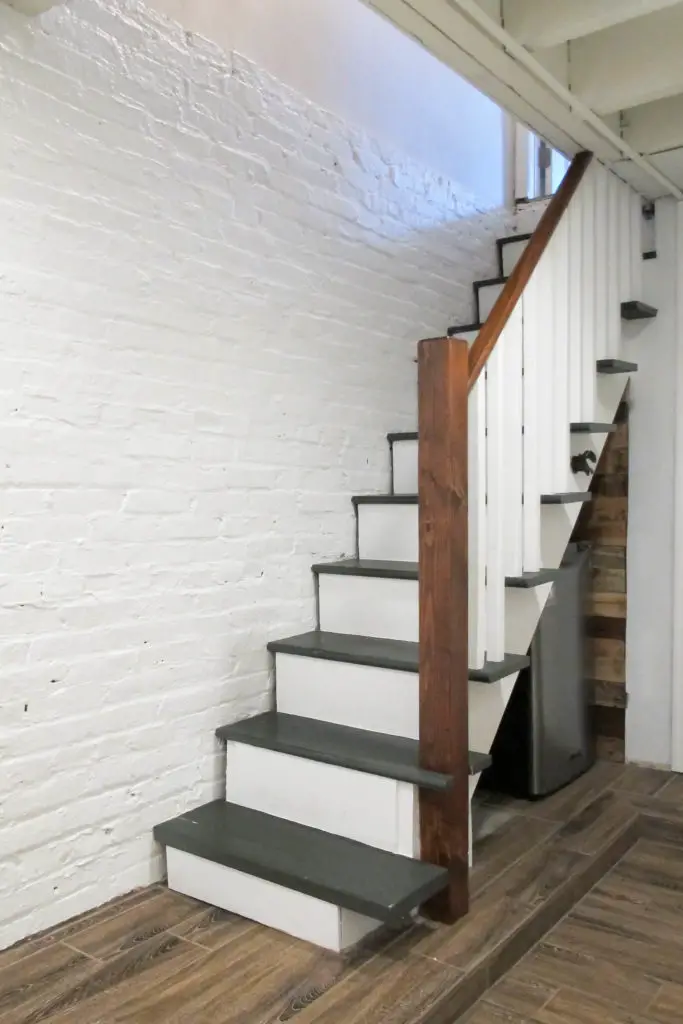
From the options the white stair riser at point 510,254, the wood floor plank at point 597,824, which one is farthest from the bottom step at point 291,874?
the white stair riser at point 510,254

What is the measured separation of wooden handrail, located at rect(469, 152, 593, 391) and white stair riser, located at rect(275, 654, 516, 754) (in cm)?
84

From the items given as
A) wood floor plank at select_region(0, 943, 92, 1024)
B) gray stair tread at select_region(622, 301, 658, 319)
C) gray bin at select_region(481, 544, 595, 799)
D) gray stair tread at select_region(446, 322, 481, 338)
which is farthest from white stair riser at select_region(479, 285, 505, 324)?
wood floor plank at select_region(0, 943, 92, 1024)

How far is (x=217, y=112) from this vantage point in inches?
98.0

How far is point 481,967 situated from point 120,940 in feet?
2.78

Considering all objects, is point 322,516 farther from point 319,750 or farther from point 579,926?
point 579,926

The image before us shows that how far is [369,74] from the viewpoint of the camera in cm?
319

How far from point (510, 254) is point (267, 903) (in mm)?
2912

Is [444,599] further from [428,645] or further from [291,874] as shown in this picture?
[291,874]

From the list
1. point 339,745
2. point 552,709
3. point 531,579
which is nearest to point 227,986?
point 339,745

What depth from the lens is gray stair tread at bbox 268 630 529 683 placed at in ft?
7.41

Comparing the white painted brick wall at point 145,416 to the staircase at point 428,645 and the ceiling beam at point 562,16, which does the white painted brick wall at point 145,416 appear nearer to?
the staircase at point 428,645

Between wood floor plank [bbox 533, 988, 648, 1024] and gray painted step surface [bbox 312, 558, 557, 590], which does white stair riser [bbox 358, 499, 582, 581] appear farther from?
wood floor plank [bbox 533, 988, 648, 1024]

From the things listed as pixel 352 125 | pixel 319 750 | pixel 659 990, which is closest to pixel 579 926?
pixel 659 990

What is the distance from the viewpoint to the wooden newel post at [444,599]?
206 cm
